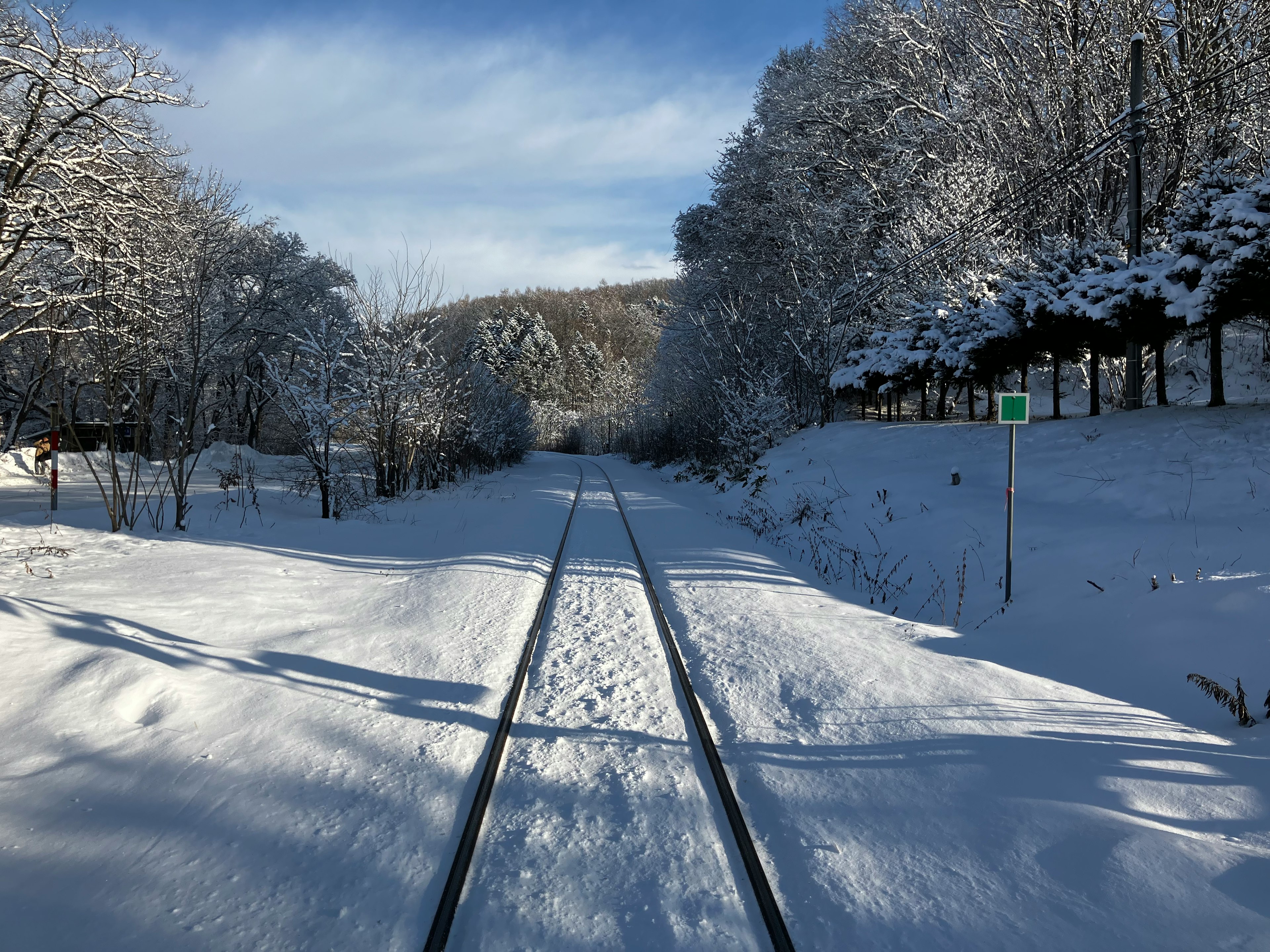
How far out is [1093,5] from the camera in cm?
1998

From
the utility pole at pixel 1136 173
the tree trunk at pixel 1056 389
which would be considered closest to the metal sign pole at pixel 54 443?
the utility pole at pixel 1136 173

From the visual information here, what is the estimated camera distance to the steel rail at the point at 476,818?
101 inches

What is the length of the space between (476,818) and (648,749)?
1143mm

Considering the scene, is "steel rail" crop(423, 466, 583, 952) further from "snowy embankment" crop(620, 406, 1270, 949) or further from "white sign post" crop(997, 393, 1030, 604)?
"white sign post" crop(997, 393, 1030, 604)

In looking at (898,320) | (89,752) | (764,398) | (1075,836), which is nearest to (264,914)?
(89,752)

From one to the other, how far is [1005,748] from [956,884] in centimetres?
147

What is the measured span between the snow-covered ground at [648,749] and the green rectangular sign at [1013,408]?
184 cm

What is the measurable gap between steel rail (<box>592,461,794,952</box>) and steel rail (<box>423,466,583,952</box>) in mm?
1190

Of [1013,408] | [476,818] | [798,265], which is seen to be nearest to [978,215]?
[798,265]

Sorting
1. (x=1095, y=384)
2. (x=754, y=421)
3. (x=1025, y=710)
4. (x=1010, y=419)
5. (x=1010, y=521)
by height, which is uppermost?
(x=1095, y=384)

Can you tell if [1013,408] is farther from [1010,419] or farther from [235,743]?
[235,743]

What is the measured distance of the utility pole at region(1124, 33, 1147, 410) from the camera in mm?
12516

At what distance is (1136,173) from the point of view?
13023 millimetres

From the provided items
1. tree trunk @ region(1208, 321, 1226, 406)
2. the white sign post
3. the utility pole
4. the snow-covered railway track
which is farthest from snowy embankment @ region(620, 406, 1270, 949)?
the utility pole
